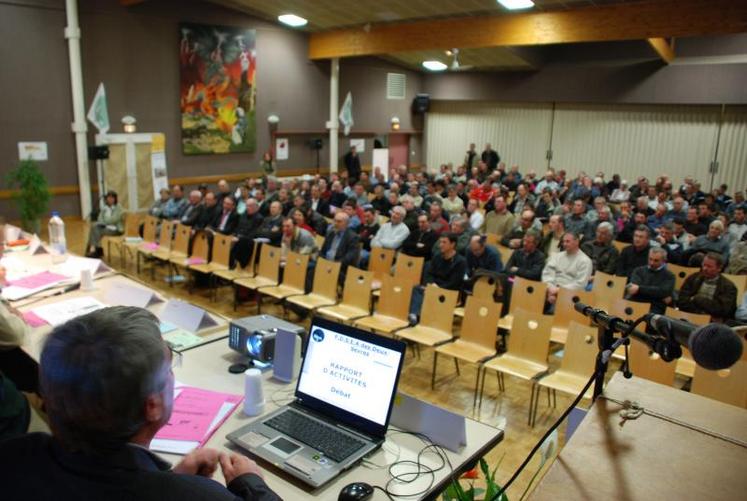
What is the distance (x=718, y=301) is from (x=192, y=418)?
14.9 feet

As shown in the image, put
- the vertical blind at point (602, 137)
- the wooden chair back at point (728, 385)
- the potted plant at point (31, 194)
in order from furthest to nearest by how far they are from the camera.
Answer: the vertical blind at point (602, 137)
the potted plant at point (31, 194)
the wooden chair back at point (728, 385)

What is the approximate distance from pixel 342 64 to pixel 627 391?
15511mm

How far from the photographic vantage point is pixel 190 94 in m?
12.5

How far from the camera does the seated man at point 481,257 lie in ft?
19.2

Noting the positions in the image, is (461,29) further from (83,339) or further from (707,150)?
(83,339)

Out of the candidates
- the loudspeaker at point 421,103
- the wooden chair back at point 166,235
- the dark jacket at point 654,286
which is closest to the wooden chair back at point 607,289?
the dark jacket at point 654,286

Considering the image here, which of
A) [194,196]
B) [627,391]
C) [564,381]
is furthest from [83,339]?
[194,196]

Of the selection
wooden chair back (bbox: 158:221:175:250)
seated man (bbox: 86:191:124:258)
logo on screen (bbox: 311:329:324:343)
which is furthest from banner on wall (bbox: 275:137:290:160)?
logo on screen (bbox: 311:329:324:343)

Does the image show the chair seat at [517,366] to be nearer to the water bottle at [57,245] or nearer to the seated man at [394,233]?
the seated man at [394,233]

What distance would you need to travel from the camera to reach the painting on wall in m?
12.4

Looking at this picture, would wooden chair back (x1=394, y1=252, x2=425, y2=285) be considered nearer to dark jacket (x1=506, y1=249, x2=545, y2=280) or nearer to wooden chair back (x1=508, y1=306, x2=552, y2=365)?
dark jacket (x1=506, y1=249, x2=545, y2=280)

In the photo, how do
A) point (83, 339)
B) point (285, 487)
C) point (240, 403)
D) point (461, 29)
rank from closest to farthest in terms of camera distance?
point (83, 339) → point (285, 487) → point (240, 403) → point (461, 29)

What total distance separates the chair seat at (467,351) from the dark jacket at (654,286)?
1834mm

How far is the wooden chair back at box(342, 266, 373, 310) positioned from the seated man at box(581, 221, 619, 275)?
105 inches
